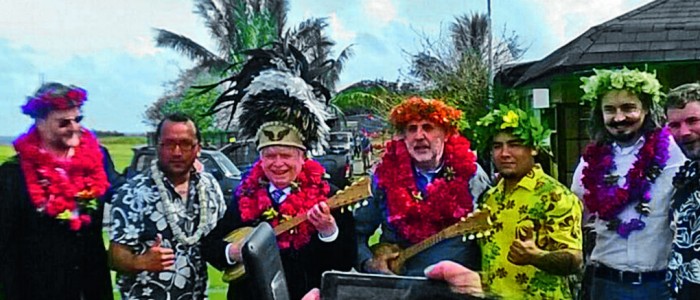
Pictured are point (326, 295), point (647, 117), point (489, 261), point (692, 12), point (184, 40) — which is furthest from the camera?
point (692, 12)

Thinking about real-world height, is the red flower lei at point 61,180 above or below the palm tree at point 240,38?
below

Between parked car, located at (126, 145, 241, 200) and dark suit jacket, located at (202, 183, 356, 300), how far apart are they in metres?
0.43

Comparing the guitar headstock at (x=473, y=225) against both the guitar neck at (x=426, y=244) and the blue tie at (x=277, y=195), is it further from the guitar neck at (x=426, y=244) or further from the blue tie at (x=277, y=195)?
the blue tie at (x=277, y=195)

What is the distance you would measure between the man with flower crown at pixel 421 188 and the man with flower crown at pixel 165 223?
2.17 ft

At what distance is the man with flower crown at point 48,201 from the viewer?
11.4ft

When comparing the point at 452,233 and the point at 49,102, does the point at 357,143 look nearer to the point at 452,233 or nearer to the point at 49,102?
the point at 452,233

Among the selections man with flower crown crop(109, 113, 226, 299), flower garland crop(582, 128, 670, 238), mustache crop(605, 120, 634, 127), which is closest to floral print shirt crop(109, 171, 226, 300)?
man with flower crown crop(109, 113, 226, 299)

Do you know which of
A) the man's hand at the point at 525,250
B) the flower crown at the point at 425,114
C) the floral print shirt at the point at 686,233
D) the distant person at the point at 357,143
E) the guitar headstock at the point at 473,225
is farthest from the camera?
the distant person at the point at 357,143

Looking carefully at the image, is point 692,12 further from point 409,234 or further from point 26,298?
point 26,298

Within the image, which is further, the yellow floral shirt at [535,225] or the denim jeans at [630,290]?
the denim jeans at [630,290]

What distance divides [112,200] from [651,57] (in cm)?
643

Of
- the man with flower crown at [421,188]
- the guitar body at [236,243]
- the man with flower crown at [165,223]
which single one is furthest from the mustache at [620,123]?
the man with flower crown at [165,223]

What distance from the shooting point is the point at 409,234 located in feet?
11.7

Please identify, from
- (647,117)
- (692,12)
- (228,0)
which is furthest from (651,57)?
(647,117)
